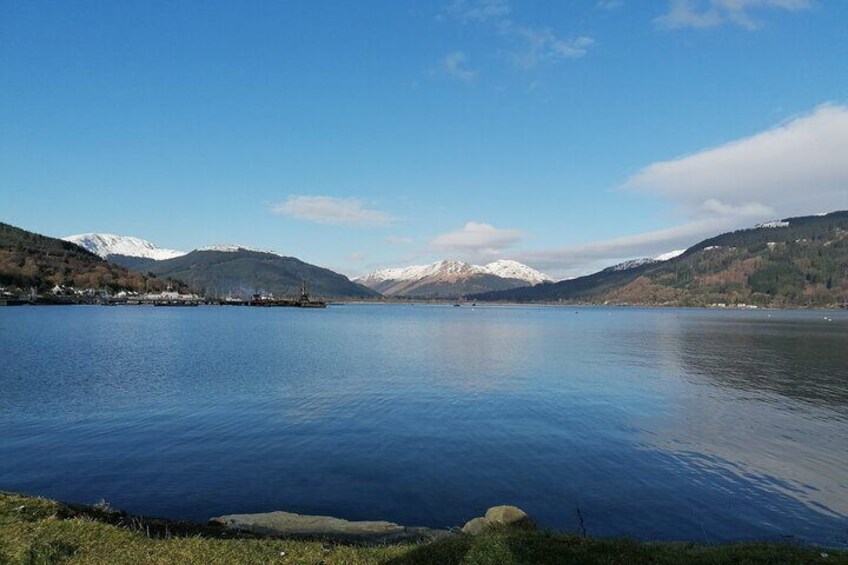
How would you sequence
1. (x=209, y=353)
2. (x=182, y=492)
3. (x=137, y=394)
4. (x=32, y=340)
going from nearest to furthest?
1. (x=182, y=492)
2. (x=137, y=394)
3. (x=209, y=353)
4. (x=32, y=340)

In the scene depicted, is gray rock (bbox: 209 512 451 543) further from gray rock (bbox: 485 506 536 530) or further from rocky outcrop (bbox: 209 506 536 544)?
gray rock (bbox: 485 506 536 530)

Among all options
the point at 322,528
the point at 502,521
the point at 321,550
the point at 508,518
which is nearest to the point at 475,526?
the point at 502,521

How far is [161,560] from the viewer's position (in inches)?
551

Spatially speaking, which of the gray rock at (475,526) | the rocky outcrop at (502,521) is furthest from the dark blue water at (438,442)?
the rocky outcrop at (502,521)

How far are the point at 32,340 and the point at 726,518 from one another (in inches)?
4596

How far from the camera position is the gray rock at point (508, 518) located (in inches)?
808

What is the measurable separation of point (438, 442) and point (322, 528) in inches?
665

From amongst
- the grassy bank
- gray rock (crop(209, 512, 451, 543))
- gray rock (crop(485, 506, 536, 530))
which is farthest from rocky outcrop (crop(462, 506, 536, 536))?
the grassy bank

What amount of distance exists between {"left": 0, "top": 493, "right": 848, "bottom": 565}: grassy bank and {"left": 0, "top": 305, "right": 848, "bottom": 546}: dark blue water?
7.66 meters

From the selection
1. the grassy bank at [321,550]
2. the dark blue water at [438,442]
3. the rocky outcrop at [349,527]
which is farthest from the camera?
the dark blue water at [438,442]

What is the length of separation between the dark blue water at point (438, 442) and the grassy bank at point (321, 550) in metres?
7.66

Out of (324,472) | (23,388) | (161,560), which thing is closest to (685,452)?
(324,472)

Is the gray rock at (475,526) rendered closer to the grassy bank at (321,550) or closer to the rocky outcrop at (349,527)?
the rocky outcrop at (349,527)

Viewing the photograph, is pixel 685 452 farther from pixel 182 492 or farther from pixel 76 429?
pixel 76 429
